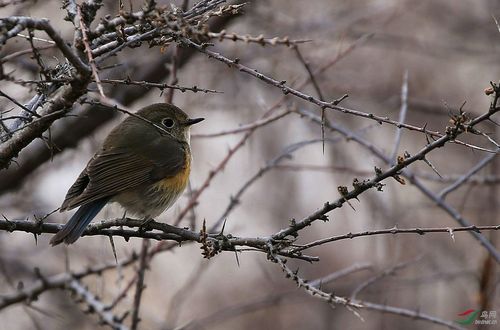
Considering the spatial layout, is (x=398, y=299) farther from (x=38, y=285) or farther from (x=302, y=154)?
(x=38, y=285)

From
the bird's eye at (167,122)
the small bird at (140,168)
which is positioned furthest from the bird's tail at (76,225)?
the bird's eye at (167,122)

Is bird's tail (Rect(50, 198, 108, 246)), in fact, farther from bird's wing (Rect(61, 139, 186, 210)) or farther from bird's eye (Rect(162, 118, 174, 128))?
bird's eye (Rect(162, 118, 174, 128))

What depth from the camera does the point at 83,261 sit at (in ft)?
30.4

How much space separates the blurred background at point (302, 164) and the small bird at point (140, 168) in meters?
0.85

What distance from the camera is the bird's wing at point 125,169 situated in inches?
181

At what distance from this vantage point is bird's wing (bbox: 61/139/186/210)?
15.1ft

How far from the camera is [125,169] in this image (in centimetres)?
505

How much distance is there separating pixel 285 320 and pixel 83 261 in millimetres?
2852

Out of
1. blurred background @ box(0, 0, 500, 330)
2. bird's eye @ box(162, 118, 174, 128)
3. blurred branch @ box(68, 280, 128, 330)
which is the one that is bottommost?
blurred branch @ box(68, 280, 128, 330)

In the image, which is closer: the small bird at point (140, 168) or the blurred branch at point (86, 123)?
the small bird at point (140, 168)

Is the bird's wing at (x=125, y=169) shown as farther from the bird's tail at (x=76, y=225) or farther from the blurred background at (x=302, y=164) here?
the blurred background at (x=302, y=164)

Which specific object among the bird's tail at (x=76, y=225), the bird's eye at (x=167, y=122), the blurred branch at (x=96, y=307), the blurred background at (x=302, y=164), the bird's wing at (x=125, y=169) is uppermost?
the blurred background at (x=302, y=164)

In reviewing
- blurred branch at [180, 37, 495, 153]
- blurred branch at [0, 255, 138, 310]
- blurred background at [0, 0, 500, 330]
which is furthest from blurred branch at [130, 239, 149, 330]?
blurred branch at [180, 37, 495, 153]

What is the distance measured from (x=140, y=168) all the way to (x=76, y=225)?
1.33 m
